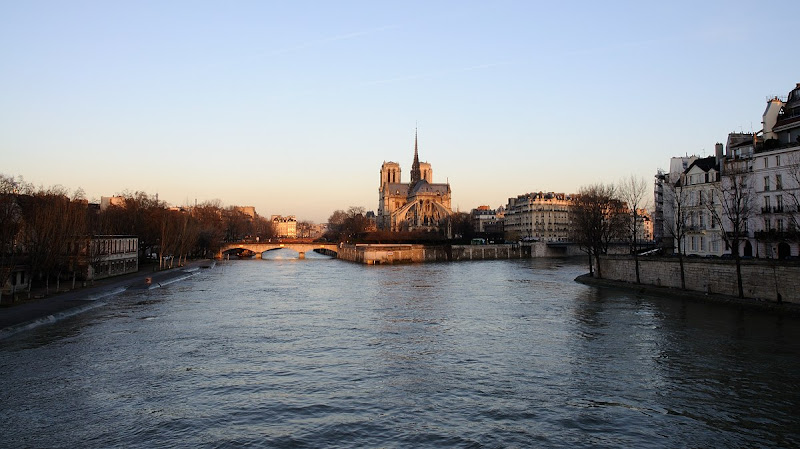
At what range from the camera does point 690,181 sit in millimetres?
44812

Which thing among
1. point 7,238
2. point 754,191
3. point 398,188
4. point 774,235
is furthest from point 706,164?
point 398,188

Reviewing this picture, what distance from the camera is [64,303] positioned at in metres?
33.6

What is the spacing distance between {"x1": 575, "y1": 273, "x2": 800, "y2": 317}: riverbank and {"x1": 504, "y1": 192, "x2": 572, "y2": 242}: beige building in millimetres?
93446

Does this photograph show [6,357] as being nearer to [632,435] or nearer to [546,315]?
[632,435]

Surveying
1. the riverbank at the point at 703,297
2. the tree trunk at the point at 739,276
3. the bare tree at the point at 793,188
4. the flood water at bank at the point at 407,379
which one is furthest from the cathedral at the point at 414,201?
the flood water at bank at the point at 407,379

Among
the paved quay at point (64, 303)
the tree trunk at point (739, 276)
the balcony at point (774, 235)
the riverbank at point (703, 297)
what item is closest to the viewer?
the paved quay at point (64, 303)

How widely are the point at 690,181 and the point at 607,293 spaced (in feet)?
37.1

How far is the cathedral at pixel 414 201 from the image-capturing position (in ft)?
510

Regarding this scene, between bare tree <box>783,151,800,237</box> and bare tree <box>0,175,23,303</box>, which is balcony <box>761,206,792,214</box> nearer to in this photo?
bare tree <box>783,151,800,237</box>

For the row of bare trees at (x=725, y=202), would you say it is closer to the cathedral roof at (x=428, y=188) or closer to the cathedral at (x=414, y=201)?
the cathedral at (x=414, y=201)

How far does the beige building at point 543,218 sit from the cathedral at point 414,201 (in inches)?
733

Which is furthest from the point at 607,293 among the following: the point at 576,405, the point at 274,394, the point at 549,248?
the point at 549,248

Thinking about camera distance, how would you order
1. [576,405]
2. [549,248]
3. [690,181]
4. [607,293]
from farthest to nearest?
[549,248] → [690,181] → [607,293] → [576,405]

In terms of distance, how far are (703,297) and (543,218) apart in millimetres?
109248
